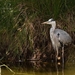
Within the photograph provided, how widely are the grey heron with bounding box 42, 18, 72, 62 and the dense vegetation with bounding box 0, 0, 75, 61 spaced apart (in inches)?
8.2

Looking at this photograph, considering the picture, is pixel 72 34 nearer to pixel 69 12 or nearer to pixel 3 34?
pixel 69 12

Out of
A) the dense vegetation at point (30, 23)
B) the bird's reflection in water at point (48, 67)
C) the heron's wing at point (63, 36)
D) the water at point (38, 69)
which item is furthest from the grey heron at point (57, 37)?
the water at point (38, 69)

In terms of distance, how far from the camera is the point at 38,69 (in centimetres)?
965

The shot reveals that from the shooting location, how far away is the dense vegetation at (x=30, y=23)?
412 inches

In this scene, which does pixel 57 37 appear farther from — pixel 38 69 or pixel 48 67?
pixel 38 69

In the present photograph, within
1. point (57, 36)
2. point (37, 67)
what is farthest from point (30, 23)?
point (37, 67)

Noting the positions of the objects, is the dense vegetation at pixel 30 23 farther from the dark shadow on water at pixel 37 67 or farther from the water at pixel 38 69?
the water at pixel 38 69

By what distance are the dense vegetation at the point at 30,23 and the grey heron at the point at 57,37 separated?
207 millimetres

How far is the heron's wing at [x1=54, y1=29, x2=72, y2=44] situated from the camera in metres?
10.2

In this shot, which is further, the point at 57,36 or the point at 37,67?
the point at 57,36

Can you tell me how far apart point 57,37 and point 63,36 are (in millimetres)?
446

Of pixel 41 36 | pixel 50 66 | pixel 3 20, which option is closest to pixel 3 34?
pixel 3 20

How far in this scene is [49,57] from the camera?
1065cm

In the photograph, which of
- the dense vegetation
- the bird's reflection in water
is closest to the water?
the bird's reflection in water
